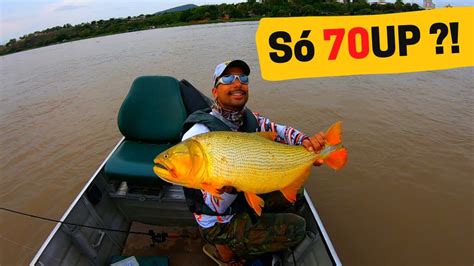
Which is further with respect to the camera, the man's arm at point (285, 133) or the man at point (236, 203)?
the man's arm at point (285, 133)

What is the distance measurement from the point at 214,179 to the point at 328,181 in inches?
151

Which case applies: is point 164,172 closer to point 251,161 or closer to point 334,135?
point 251,161

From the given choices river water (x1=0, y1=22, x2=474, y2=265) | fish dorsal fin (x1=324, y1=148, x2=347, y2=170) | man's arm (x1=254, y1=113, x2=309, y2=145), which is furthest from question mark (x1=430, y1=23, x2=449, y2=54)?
fish dorsal fin (x1=324, y1=148, x2=347, y2=170)

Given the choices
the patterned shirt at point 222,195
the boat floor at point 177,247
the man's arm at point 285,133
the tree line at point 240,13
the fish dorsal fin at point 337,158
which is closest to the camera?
the fish dorsal fin at point 337,158

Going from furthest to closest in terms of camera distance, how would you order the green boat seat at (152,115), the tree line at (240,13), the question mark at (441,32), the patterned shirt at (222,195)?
the tree line at (240,13), the question mark at (441,32), the green boat seat at (152,115), the patterned shirt at (222,195)

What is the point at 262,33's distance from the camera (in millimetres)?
4891

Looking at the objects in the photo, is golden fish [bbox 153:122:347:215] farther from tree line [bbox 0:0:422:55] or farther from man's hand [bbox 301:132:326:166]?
tree line [bbox 0:0:422:55]

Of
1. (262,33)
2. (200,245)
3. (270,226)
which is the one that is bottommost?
(200,245)

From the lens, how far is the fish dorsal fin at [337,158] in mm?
2047

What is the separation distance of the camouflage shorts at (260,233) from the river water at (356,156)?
1.43 m

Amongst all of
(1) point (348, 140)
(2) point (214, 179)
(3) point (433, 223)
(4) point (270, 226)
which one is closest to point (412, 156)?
(1) point (348, 140)

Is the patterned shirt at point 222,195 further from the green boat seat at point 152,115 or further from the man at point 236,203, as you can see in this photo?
the green boat seat at point 152,115

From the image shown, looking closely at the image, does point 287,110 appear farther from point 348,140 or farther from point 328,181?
point 328,181

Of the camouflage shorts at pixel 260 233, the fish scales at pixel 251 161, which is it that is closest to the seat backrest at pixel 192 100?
the camouflage shorts at pixel 260 233
